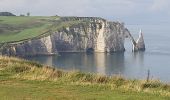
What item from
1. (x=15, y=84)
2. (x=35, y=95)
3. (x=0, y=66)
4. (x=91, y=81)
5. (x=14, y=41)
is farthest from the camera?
(x=14, y=41)

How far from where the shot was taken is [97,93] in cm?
1834

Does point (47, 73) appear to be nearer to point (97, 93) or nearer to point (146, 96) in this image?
point (97, 93)

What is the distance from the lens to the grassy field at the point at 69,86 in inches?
692

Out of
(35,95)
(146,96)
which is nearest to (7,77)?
(35,95)

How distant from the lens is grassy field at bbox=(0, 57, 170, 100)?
17578mm

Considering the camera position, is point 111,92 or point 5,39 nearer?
point 111,92

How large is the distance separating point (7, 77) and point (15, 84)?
2.15m

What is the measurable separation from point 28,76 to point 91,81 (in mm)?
2977

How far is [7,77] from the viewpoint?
22.4 m

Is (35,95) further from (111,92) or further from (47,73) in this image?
(47,73)

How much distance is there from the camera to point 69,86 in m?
20.1

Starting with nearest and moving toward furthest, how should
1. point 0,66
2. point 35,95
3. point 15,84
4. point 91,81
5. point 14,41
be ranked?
point 35,95 → point 15,84 → point 91,81 → point 0,66 → point 14,41

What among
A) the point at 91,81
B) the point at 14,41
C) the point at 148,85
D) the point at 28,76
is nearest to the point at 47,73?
the point at 28,76

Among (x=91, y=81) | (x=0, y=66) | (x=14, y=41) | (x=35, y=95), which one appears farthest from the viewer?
(x=14, y=41)
